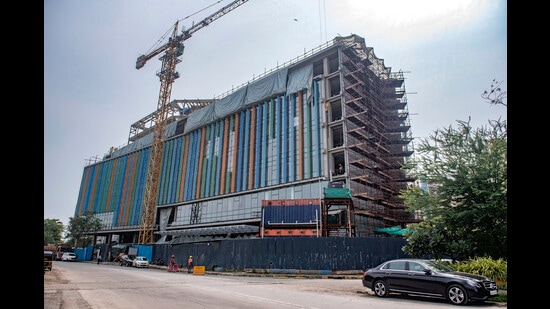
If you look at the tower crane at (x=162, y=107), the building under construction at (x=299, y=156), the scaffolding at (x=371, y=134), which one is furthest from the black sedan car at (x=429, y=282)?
the tower crane at (x=162, y=107)

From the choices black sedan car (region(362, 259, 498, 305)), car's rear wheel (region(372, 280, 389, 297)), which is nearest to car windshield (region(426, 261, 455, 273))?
black sedan car (region(362, 259, 498, 305))

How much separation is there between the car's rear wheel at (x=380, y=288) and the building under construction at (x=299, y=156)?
2427cm

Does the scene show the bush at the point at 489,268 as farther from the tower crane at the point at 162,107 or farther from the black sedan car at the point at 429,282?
the tower crane at the point at 162,107

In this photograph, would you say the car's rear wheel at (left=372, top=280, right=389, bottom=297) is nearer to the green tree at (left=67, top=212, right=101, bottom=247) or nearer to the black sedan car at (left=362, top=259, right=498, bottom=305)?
the black sedan car at (left=362, top=259, right=498, bottom=305)

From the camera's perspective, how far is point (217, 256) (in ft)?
100

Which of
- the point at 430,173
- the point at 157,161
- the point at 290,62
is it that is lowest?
the point at 430,173

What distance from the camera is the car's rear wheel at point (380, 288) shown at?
1159 centimetres

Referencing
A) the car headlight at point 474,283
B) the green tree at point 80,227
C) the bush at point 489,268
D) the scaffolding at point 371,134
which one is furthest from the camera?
the green tree at point 80,227

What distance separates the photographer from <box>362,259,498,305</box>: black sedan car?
975 cm

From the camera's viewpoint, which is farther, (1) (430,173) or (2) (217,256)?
(2) (217,256)
